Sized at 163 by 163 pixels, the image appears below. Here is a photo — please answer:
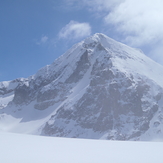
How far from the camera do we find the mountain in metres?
95.8

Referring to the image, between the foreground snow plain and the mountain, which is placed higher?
the mountain

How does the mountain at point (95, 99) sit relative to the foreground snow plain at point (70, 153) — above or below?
above

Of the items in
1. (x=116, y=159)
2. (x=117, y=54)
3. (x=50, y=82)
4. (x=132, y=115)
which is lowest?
(x=116, y=159)

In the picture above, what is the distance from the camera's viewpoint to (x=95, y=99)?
108 metres

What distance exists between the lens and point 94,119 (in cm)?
10062

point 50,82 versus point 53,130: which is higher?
point 50,82

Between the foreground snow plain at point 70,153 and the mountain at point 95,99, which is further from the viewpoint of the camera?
the mountain at point 95,99

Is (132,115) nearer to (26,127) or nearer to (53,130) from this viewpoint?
(53,130)

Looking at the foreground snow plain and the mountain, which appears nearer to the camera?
the foreground snow plain

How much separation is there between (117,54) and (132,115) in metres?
50.7

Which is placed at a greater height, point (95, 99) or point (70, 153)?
point (95, 99)

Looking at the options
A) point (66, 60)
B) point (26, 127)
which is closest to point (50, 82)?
point (66, 60)

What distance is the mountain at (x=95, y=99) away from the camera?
95812 millimetres

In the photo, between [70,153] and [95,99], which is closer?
[70,153]
